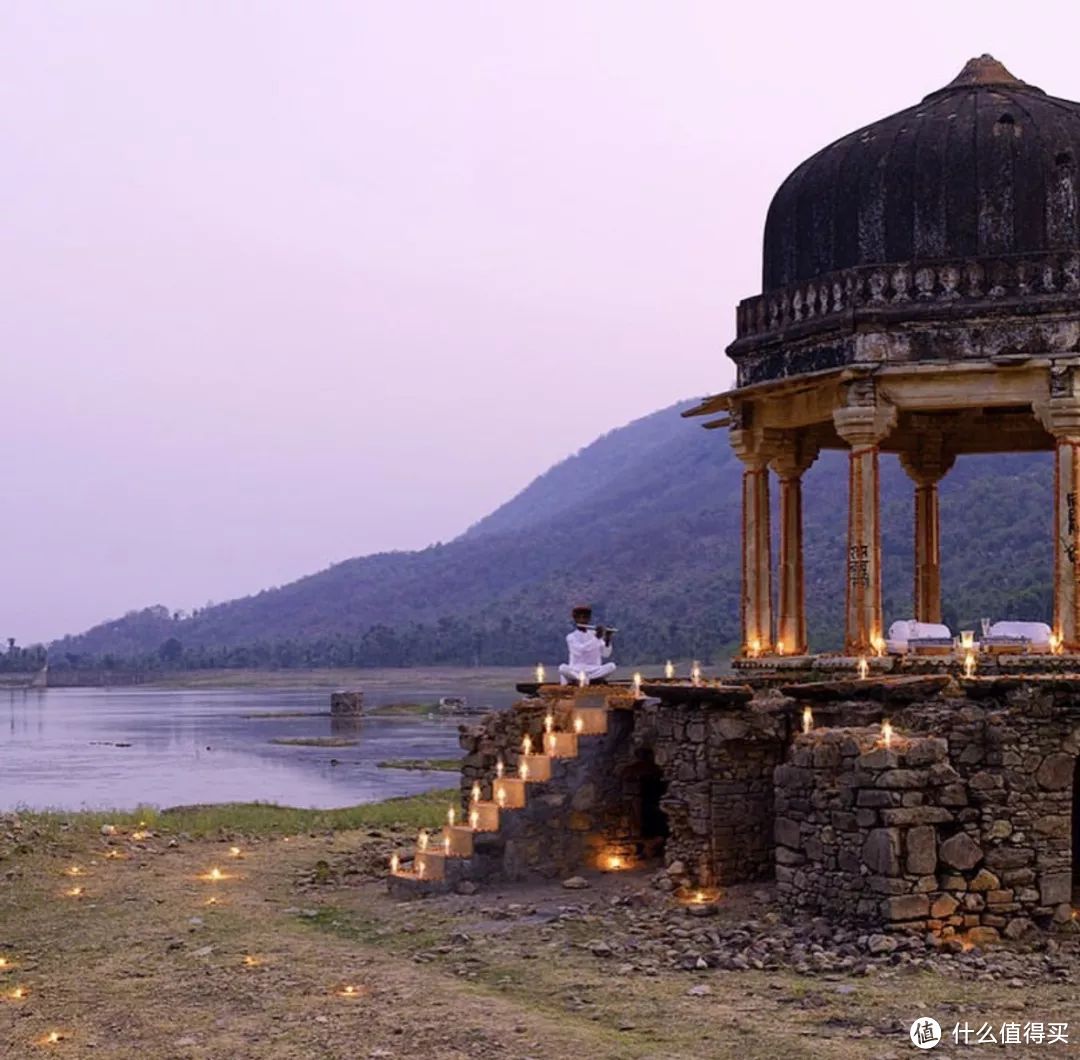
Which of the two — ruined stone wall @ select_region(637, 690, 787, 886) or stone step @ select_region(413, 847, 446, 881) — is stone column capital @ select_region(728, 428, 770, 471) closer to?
ruined stone wall @ select_region(637, 690, 787, 886)

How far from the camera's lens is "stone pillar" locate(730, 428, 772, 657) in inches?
766

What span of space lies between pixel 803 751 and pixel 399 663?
142030 mm

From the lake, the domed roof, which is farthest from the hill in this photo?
the domed roof

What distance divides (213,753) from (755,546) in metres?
47.8

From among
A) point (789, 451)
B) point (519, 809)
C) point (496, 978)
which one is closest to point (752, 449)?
point (789, 451)

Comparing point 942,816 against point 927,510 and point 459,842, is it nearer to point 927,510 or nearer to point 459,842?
point 459,842

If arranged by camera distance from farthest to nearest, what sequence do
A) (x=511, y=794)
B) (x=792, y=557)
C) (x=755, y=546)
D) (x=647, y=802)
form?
(x=792, y=557), (x=755, y=546), (x=647, y=802), (x=511, y=794)

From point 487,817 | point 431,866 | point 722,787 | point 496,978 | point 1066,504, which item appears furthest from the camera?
point 487,817

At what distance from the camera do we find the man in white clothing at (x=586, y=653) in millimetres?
19344

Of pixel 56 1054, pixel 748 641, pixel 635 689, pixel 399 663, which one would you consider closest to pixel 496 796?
pixel 635 689

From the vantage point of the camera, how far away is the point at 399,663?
6107 inches

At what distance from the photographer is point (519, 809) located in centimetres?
1728

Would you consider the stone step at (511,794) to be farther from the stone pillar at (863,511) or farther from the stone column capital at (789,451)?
the stone column capital at (789,451)

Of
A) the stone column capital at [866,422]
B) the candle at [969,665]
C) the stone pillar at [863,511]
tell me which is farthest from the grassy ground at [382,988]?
the stone column capital at [866,422]
